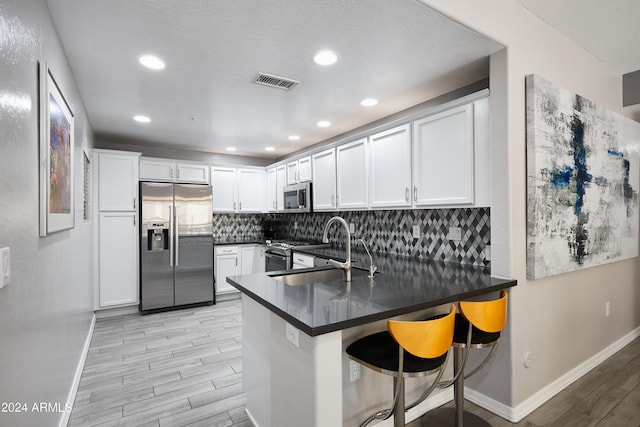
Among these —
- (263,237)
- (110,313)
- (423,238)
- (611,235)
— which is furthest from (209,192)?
(611,235)

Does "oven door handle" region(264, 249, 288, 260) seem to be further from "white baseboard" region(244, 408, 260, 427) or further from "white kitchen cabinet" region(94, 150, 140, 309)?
"white baseboard" region(244, 408, 260, 427)

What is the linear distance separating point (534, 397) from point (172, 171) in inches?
193

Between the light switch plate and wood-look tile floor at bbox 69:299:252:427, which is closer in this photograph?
the light switch plate

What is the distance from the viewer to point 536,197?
213cm

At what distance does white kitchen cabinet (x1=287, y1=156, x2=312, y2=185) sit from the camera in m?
4.38

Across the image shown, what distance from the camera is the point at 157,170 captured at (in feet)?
15.3

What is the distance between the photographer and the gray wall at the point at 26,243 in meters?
1.11

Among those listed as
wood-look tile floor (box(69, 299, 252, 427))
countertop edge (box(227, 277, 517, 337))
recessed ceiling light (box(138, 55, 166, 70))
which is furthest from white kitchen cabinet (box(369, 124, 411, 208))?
wood-look tile floor (box(69, 299, 252, 427))

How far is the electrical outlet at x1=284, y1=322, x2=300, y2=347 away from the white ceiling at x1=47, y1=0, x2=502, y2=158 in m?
1.65

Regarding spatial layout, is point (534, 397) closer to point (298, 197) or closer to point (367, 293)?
point (367, 293)

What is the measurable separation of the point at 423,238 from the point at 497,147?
1.24m

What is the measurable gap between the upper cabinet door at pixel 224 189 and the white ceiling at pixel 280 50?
1.69 metres

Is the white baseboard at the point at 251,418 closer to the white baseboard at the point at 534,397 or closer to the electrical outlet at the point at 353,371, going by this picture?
the electrical outlet at the point at 353,371

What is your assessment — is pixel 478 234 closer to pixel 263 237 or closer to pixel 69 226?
pixel 69 226
